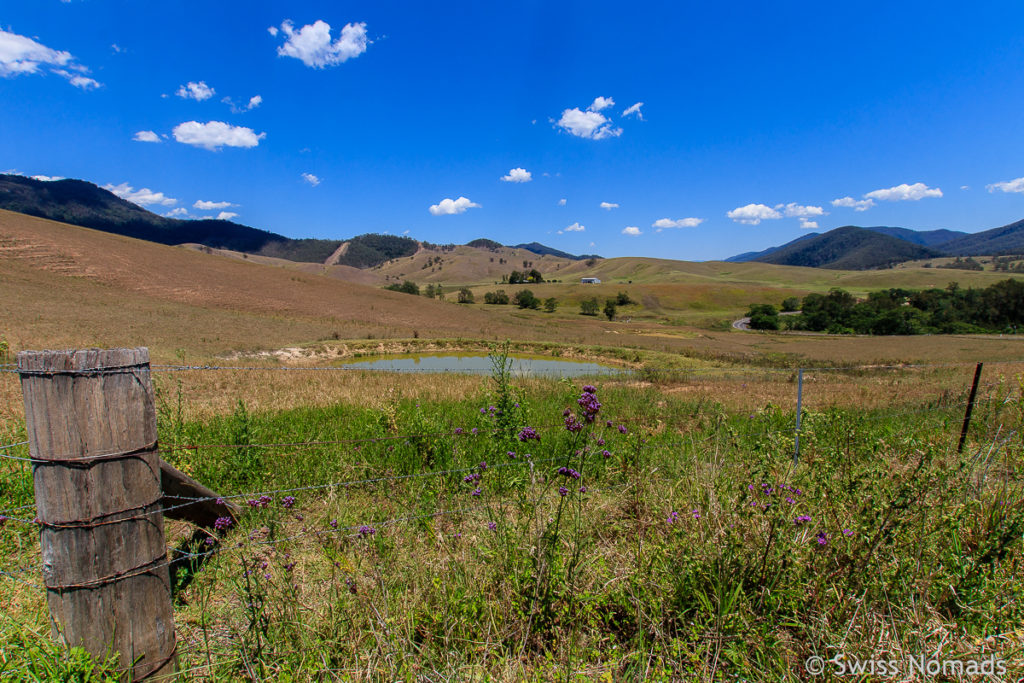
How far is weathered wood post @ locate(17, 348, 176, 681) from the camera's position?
1.89 meters

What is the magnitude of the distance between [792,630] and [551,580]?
54.5 inches

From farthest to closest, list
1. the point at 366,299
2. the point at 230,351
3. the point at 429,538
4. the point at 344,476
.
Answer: the point at 366,299 → the point at 230,351 → the point at 344,476 → the point at 429,538

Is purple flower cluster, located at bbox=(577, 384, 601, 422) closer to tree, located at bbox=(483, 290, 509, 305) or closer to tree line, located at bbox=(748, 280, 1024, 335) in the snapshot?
tree line, located at bbox=(748, 280, 1024, 335)

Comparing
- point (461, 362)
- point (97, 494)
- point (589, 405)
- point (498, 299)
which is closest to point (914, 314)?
point (461, 362)

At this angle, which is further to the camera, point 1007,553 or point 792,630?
point 1007,553

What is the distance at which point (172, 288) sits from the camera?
143 ft

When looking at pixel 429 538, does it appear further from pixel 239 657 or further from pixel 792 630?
pixel 792 630

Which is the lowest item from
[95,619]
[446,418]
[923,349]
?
[923,349]

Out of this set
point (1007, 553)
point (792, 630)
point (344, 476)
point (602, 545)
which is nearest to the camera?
point (792, 630)

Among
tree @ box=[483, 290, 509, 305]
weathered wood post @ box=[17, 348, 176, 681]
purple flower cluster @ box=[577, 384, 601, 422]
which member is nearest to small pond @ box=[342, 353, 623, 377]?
purple flower cluster @ box=[577, 384, 601, 422]

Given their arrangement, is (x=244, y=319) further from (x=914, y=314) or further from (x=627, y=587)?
(x=914, y=314)

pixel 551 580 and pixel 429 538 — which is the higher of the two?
pixel 551 580

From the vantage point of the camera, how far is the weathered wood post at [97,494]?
1.89 m

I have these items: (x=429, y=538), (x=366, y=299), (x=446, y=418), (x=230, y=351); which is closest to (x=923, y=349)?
(x=446, y=418)
